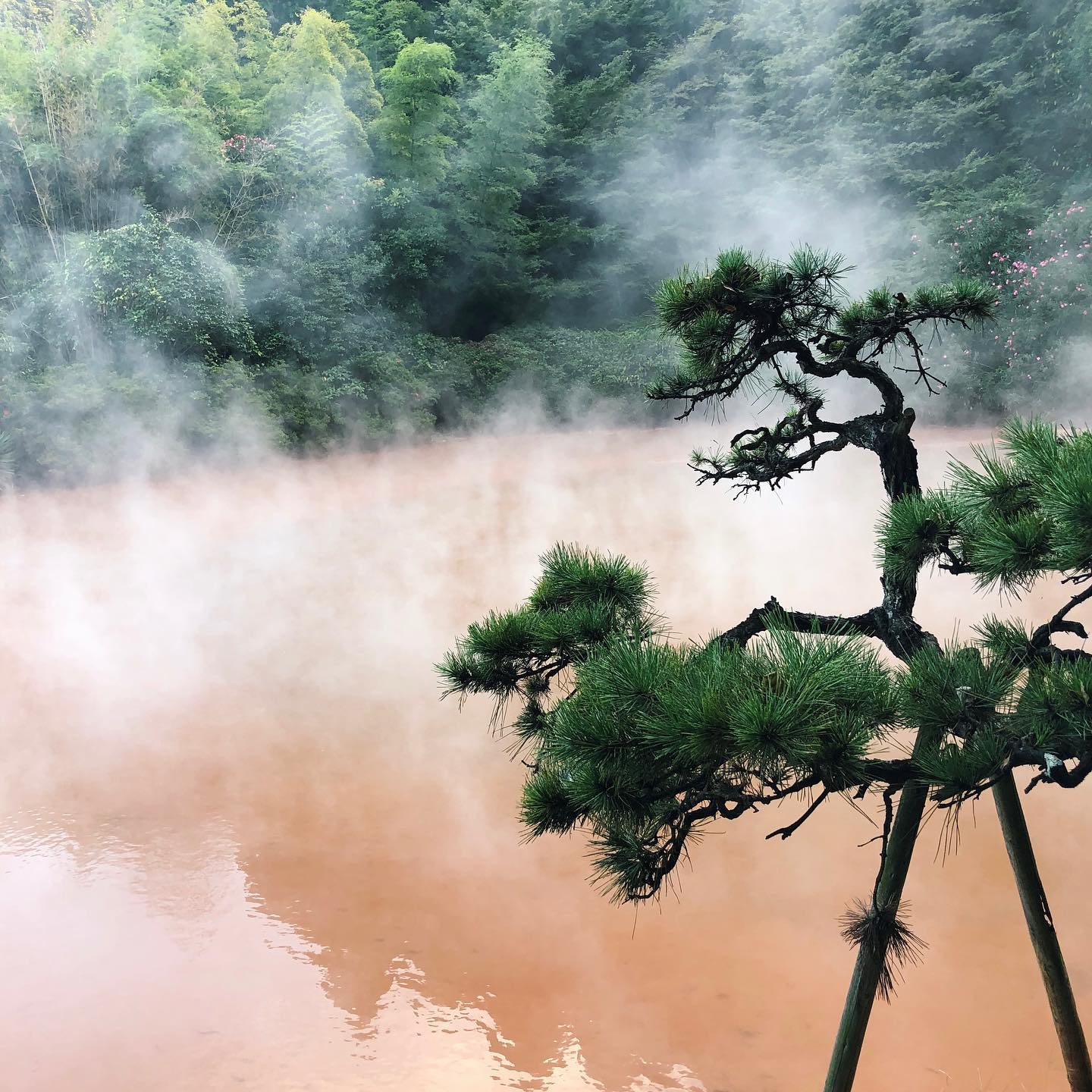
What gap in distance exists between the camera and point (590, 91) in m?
9.77

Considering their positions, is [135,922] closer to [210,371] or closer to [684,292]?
[684,292]

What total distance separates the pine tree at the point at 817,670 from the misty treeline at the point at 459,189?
526 cm

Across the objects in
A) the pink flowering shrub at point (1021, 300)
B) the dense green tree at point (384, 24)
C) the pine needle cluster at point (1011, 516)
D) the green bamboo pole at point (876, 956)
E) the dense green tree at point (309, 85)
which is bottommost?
the green bamboo pole at point (876, 956)

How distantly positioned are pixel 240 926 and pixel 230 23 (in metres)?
8.21

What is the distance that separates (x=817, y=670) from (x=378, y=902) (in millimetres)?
1423

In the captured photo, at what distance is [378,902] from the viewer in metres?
2.10

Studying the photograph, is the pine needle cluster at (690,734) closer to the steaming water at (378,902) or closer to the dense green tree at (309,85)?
the steaming water at (378,902)

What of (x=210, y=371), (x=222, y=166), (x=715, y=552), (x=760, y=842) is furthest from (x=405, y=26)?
(x=760, y=842)

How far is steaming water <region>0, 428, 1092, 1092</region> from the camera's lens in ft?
5.46

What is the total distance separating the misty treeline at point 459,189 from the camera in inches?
255

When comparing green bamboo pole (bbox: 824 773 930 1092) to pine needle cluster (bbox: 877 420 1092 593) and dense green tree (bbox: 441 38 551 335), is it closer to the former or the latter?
pine needle cluster (bbox: 877 420 1092 593)

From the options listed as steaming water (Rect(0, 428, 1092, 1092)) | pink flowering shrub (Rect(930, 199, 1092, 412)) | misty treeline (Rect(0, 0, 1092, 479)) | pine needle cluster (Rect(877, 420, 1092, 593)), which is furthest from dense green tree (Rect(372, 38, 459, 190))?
pine needle cluster (Rect(877, 420, 1092, 593))

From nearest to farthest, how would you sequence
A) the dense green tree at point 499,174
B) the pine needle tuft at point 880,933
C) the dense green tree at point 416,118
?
the pine needle tuft at point 880,933 < the dense green tree at point 416,118 < the dense green tree at point 499,174

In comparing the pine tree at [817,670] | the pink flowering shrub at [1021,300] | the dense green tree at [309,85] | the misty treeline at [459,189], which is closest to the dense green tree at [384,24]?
the misty treeline at [459,189]
